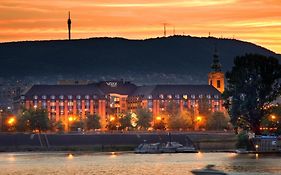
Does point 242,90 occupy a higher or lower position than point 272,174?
higher

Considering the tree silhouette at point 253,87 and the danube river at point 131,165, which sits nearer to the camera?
the danube river at point 131,165

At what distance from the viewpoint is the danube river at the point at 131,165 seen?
134 meters

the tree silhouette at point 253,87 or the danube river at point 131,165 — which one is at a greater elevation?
the tree silhouette at point 253,87

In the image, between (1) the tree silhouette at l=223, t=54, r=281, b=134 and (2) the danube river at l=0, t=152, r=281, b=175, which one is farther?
(1) the tree silhouette at l=223, t=54, r=281, b=134

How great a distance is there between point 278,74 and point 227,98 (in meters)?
8.85

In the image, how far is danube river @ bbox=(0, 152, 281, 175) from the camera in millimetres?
134413

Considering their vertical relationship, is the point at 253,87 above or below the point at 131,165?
above

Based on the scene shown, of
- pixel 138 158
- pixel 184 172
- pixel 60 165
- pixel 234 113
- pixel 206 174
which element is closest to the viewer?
pixel 206 174

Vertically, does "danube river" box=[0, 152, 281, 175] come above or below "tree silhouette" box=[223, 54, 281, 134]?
below

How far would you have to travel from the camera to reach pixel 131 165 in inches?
5901

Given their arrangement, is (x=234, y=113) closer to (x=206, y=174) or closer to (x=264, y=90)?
(x=264, y=90)

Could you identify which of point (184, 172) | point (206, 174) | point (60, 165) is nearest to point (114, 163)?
point (60, 165)

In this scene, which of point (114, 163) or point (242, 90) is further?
point (242, 90)

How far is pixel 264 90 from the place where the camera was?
19200 centimetres
